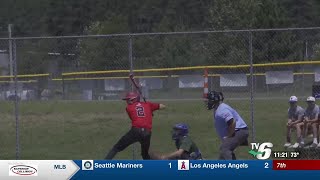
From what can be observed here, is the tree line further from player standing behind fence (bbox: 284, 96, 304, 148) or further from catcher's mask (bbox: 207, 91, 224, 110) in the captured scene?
catcher's mask (bbox: 207, 91, 224, 110)

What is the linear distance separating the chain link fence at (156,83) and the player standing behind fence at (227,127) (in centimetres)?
255

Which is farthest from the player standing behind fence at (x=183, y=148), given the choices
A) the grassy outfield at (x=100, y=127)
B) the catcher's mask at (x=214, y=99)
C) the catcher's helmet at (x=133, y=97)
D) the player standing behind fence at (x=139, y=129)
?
the grassy outfield at (x=100, y=127)

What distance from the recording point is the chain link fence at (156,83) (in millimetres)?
14641

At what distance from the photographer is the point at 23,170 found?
9797 mm

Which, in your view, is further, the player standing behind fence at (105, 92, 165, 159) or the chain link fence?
the chain link fence

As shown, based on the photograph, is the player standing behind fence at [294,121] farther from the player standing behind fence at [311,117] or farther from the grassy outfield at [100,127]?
the grassy outfield at [100,127]

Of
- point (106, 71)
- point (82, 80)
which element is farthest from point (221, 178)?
point (82, 80)

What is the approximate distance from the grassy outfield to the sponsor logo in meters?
3.74

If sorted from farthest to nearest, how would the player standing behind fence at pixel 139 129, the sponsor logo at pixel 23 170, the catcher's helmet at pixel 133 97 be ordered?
the catcher's helmet at pixel 133 97
the player standing behind fence at pixel 139 129
the sponsor logo at pixel 23 170

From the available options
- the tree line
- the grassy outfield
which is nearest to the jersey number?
the grassy outfield

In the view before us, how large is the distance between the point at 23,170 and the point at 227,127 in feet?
10.3

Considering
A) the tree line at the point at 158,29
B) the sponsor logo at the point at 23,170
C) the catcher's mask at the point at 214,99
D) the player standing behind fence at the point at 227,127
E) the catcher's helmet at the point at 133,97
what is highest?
the tree line at the point at 158,29

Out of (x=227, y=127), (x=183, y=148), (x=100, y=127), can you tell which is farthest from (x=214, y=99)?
(x=100, y=127)

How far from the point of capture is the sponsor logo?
9805 millimetres
